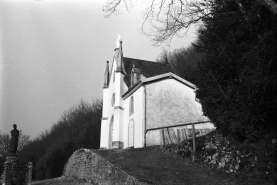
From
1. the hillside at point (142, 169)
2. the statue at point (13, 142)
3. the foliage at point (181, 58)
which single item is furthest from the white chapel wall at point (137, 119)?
the foliage at point (181, 58)

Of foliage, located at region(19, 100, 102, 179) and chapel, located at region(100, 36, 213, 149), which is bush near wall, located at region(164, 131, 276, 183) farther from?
foliage, located at region(19, 100, 102, 179)

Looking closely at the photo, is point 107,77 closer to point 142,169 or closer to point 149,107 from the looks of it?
point 149,107

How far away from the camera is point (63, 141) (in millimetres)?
49438

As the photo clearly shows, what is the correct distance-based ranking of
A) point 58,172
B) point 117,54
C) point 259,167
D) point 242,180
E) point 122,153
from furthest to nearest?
point 58,172, point 117,54, point 122,153, point 242,180, point 259,167

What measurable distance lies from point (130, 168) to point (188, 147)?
11.5ft

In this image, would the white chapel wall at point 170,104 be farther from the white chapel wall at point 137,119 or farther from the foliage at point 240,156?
the foliage at point 240,156

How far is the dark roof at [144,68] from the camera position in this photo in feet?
104

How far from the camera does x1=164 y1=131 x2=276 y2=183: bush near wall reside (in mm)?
9255

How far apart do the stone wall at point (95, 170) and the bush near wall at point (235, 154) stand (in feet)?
13.6

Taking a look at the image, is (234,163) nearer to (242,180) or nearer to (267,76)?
(242,180)

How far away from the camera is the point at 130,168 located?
14.6 m

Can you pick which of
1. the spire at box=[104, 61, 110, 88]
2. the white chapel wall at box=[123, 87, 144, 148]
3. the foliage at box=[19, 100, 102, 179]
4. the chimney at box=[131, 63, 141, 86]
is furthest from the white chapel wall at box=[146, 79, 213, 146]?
the foliage at box=[19, 100, 102, 179]

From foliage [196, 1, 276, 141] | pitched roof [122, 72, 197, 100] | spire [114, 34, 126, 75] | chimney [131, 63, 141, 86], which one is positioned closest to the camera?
foliage [196, 1, 276, 141]

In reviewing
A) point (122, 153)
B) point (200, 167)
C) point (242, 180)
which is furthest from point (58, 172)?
point (242, 180)
